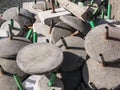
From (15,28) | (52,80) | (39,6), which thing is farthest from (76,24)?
(39,6)

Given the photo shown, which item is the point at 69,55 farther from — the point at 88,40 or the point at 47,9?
the point at 47,9

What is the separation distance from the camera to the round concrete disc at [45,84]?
3787 millimetres

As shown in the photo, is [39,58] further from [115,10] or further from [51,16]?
[115,10]

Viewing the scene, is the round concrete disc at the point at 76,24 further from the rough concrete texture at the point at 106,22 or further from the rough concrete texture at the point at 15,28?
the rough concrete texture at the point at 15,28

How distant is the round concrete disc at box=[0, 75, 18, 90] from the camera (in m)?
4.16

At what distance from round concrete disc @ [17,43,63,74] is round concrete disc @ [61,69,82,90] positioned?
1.26 ft

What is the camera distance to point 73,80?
419 centimetres

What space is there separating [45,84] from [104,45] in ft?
3.39

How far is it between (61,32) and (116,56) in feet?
4.34

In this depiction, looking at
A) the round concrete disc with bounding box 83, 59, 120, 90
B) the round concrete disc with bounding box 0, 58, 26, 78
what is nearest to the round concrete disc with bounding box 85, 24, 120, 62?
the round concrete disc with bounding box 83, 59, 120, 90

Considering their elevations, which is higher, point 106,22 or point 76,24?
point 76,24

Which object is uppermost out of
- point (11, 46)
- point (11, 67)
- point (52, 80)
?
point (11, 46)

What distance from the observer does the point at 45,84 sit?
3852 mm

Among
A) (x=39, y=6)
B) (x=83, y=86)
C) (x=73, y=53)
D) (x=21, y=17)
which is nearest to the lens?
(x=83, y=86)
